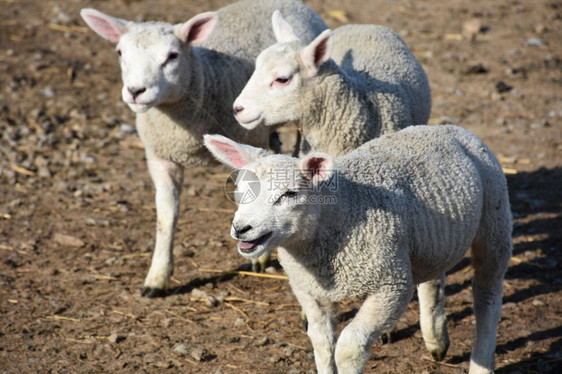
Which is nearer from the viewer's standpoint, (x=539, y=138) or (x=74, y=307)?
(x=74, y=307)

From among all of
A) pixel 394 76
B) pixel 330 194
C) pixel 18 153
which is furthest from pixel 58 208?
pixel 330 194

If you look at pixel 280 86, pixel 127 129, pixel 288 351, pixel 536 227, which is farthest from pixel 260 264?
pixel 127 129

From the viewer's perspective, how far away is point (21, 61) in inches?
352

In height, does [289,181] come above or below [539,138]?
above

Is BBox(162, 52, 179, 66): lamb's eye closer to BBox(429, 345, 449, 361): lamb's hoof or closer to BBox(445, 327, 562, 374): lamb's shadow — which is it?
BBox(429, 345, 449, 361): lamb's hoof

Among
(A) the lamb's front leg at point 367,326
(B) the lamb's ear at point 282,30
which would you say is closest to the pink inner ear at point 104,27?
(B) the lamb's ear at point 282,30

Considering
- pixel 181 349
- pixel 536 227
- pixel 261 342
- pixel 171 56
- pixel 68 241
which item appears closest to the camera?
pixel 181 349

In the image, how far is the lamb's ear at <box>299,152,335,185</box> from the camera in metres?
3.18

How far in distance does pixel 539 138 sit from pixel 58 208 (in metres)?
4.96

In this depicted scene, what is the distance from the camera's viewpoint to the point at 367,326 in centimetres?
340

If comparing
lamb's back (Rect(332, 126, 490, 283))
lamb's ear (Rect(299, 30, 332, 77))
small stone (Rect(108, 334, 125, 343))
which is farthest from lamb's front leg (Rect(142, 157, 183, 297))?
lamb's back (Rect(332, 126, 490, 283))

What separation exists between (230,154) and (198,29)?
2.10 m

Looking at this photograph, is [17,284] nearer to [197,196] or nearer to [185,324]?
[185,324]

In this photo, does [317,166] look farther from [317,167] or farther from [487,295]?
[487,295]
